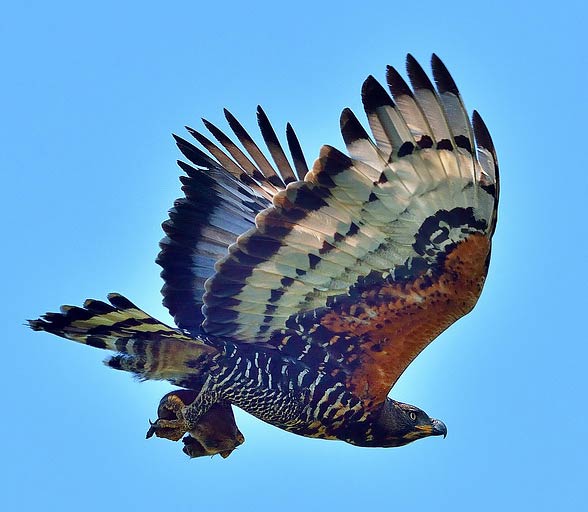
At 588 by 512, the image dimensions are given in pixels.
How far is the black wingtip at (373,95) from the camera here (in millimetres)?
9195

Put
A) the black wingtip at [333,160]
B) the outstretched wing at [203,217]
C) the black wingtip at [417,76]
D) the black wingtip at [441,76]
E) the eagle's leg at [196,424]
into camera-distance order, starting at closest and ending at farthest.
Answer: the black wingtip at [441,76] → the black wingtip at [417,76] → the black wingtip at [333,160] → the eagle's leg at [196,424] → the outstretched wing at [203,217]

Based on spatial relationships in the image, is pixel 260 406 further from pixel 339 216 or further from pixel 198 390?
pixel 339 216

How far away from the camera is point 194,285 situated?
11195 millimetres

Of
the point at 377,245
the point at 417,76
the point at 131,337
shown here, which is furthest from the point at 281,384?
the point at 417,76

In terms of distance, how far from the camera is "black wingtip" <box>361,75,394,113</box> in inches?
362

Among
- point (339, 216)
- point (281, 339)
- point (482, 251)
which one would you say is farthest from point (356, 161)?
point (281, 339)

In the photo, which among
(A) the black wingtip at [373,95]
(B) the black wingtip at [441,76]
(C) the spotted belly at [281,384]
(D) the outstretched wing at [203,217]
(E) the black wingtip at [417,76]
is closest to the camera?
(B) the black wingtip at [441,76]

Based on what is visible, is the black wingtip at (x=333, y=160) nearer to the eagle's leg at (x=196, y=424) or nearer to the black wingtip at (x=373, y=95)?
the black wingtip at (x=373, y=95)

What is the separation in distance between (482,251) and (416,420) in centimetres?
228

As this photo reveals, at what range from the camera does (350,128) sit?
9.31m

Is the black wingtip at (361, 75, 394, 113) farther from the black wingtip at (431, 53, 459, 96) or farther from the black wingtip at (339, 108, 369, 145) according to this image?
the black wingtip at (431, 53, 459, 96)

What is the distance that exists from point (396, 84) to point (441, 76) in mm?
370

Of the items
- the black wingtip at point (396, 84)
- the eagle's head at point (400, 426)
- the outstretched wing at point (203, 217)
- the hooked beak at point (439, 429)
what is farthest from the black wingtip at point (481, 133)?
the hooked beak at point (439, 429)

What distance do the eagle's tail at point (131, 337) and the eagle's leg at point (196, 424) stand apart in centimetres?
19
